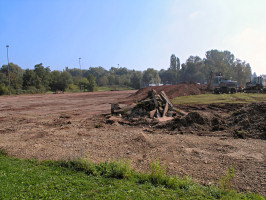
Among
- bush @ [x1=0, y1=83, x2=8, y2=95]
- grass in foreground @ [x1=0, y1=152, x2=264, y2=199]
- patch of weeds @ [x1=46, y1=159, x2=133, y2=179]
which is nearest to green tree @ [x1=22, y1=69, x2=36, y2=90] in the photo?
bush @ [x1=0, y1=83, x2=8, y2=95]

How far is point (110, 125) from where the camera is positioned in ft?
36.6

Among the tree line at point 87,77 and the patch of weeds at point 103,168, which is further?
the tree line at point 87,77

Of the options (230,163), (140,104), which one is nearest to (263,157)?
(230,163)

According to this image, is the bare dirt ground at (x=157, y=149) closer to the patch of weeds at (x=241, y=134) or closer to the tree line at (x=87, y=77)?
the patch of weeds at (x=241, y=134)

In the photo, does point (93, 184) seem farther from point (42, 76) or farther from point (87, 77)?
point (87, 77)

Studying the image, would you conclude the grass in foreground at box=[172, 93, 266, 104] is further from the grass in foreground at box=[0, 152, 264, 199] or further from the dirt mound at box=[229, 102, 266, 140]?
the grass in foreground at box=[0, 152, 264, 199]

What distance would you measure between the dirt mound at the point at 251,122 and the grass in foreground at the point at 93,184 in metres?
4.74

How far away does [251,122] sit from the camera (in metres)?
9.37

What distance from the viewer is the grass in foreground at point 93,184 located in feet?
12.9

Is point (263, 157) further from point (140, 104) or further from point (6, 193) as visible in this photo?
point (140, 104)

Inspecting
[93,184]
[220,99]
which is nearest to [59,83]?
[220,99]

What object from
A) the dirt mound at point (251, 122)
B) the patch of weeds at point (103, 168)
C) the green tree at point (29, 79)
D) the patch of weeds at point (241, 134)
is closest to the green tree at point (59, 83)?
the green tree at point (29, 79)

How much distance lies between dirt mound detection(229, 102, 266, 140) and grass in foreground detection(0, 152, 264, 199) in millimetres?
4736

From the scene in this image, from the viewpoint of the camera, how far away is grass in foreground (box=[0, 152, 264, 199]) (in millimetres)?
3936
